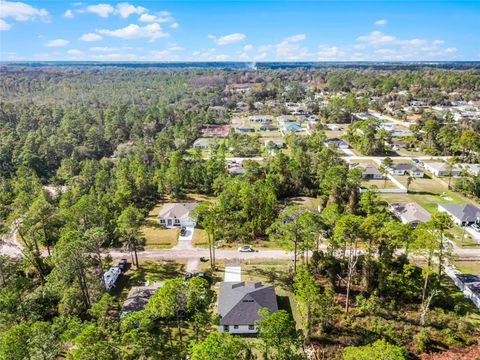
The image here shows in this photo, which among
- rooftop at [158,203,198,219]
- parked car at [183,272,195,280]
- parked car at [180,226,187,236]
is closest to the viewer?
parked car at [183,272,195,280]

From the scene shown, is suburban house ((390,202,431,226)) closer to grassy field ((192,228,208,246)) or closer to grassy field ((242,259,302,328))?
grassy field ((242,259,302,328))

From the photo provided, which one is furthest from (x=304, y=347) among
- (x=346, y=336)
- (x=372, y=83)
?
(x=372, y=83)

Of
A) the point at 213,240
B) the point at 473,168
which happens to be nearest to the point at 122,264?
the point at 213,240

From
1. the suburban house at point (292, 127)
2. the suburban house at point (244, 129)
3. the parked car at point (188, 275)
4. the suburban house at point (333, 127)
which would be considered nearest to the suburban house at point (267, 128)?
the suburban house at point (244, 129)

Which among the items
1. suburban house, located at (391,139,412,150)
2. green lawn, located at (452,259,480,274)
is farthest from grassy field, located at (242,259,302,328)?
suburban house, located at (391,139,412,150)

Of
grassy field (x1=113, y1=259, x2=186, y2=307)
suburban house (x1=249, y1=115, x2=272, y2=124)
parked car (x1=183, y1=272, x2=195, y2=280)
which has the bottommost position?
grassy field (x1=113, y1=259, x2=186, y2=307)

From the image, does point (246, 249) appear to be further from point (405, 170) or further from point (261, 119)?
point (261, 119)

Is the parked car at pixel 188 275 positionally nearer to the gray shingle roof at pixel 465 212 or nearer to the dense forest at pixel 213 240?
the dense forest at pixel 213 240
